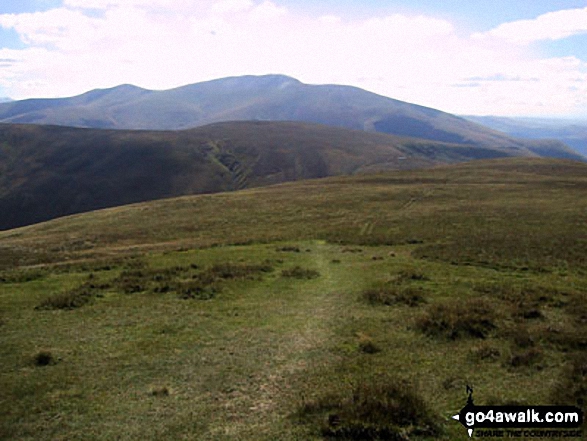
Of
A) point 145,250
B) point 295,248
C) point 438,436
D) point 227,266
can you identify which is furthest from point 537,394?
point 145,250

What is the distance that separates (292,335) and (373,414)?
7.70m

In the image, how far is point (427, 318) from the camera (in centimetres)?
2022

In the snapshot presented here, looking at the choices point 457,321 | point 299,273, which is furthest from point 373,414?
point 299,273

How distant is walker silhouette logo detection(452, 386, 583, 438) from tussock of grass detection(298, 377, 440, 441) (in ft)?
3.33

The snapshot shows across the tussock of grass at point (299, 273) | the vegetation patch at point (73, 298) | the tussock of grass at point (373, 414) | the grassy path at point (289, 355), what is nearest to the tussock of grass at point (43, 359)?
the vegetation patch at point (73, 298)

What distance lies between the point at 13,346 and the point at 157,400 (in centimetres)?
847

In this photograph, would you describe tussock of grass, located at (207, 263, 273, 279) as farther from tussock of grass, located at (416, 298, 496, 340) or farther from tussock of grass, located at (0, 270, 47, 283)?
tussock of grass, located at (416, 298, 496, 340)

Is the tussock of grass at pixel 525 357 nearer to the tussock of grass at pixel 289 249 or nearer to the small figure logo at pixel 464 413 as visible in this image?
the small figure logo at pixel 464 413

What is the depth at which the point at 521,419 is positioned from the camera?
39.1 feet

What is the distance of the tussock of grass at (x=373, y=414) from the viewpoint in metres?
11.2

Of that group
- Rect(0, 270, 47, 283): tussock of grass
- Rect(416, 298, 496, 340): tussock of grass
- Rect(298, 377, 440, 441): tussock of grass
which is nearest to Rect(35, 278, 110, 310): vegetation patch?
Rect(0, 270, 47, 283): tussock of grass

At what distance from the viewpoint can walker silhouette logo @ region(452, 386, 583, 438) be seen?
1134cm

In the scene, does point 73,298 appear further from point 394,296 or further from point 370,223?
point 370,223

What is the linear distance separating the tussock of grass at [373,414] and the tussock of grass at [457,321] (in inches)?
240
